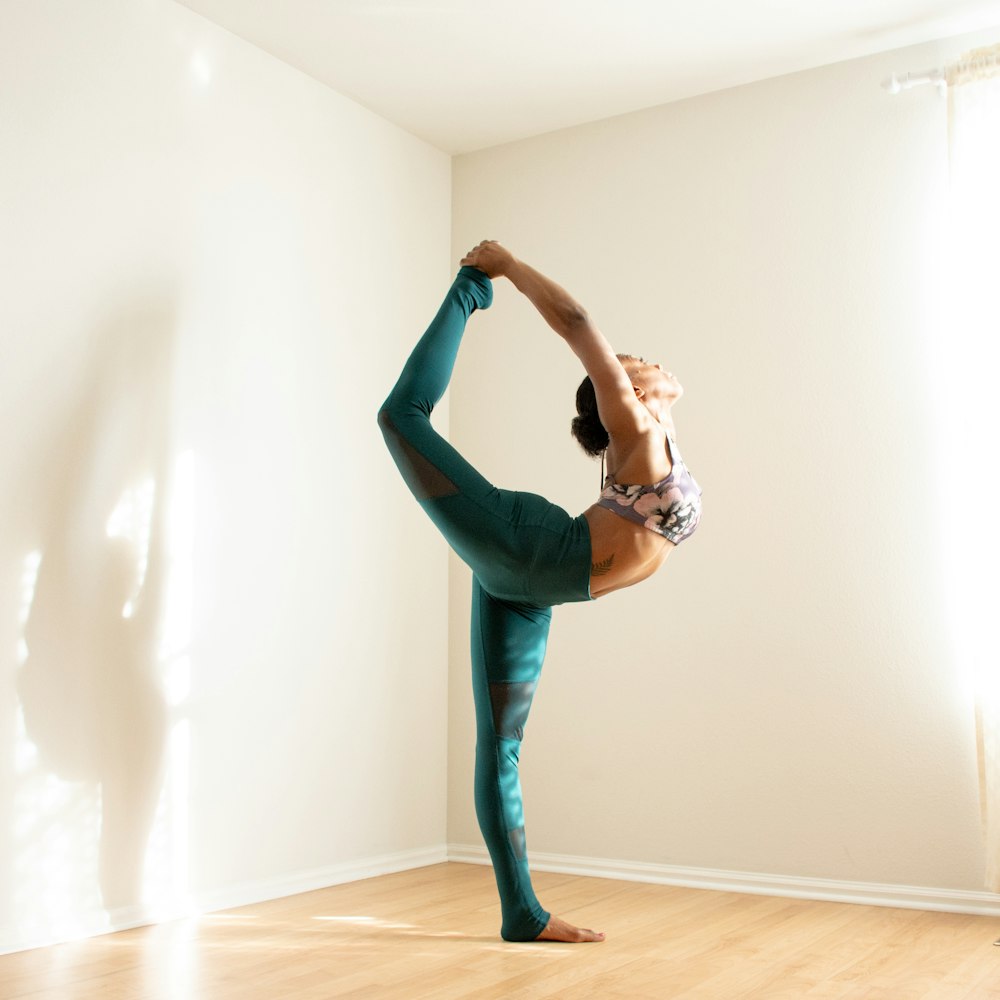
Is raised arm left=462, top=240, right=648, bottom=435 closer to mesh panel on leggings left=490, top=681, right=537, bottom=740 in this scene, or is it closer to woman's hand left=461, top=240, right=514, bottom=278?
woman's hand left=461, top=240, right=514, bottom=278

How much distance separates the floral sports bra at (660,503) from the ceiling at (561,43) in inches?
67.0

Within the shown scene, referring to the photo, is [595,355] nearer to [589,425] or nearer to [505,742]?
[589,425]

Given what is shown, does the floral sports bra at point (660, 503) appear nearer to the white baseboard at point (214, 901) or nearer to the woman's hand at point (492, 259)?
the woman's hand at point (492, 259)

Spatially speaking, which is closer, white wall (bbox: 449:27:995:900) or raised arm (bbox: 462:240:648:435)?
raised arm (bbox: 462:240:648:435)

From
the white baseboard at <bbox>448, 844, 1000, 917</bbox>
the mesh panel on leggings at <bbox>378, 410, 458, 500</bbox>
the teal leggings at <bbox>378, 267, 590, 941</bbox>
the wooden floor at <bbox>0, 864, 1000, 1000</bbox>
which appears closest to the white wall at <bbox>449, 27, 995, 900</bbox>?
the white baseboard at <bbox>448, 844, 1000, 917</bbox>

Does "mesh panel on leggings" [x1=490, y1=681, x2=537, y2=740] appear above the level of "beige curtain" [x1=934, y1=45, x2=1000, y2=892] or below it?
below

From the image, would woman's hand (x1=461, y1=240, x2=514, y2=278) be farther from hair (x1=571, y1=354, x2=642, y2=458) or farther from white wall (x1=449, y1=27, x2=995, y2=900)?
white wall (x1=449, y1=27, x2=995, y2=900)

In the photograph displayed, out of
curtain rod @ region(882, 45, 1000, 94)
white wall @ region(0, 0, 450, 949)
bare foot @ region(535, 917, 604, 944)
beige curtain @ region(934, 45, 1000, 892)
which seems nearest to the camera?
bare foot @ region(535, 917, 604, 944)

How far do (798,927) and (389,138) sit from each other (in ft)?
9.97

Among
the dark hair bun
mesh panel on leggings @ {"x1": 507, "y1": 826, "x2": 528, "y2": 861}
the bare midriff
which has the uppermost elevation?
the dark hair bun

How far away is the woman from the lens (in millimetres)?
2455

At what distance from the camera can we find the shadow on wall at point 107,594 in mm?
2852

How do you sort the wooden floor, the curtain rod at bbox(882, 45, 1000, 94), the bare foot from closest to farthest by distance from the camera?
the wooden floor → the bare foot → the curtain rod at bbox(882, 45, 1000, 94)

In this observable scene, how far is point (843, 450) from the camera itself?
357 cm
